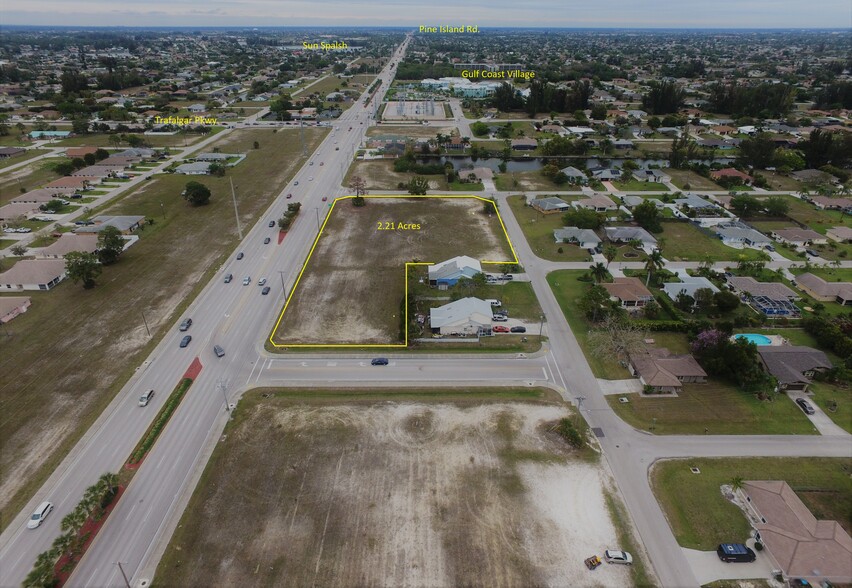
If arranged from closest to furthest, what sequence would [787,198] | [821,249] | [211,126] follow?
[821,249], [787,198], [211,126]

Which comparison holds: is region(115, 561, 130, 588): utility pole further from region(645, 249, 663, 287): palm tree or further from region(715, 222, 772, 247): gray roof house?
region(715, 222, 772, 247): gray roof house

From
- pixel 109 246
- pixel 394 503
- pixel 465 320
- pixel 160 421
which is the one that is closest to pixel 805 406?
pixel 465 320

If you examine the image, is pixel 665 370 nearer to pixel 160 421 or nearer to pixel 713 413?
pixel 713 413

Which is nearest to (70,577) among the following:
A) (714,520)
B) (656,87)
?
(714,520)

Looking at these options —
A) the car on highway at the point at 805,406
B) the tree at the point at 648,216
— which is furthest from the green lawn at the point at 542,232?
the car on highway at the point at 805,406

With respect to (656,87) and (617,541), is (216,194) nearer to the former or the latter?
(617,541)

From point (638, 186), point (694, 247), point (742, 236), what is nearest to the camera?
point (694, 247)
